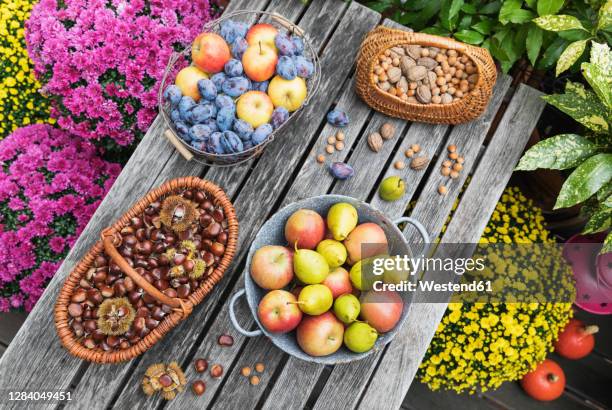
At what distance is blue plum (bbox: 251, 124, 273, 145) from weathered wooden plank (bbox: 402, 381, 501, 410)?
1.55m

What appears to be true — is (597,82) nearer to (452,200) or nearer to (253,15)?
(452,200)

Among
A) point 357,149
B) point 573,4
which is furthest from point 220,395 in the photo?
point 573,4

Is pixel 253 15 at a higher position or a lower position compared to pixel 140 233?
higher

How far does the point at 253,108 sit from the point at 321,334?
692 mm

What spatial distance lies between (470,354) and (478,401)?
2.18 feet

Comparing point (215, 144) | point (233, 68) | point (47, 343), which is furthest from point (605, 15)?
point (47, 343)

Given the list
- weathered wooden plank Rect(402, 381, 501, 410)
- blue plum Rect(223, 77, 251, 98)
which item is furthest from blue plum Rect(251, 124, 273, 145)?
weathered wooden plank Rect(402, 381, 501, 410)

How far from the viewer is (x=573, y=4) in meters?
1.76

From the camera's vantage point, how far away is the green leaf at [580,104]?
1.55 metres

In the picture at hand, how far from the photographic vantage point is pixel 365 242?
4.61ft

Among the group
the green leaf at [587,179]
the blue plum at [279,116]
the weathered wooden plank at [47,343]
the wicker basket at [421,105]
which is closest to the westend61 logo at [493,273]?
the green leaf at [587,179]

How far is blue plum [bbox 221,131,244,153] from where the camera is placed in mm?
1462

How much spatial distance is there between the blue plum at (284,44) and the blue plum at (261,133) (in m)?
0.24

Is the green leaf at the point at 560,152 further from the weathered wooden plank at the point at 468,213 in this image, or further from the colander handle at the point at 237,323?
the colander handle at the point at 237,323
